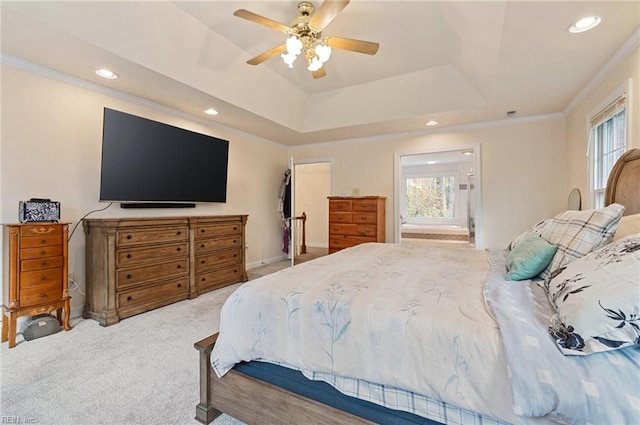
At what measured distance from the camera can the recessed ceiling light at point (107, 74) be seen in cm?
268

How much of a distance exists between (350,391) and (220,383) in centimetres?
69

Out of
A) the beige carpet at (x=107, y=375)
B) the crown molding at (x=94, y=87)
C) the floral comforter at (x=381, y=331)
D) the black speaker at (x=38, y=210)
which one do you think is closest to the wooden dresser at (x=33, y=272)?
the black speaker at (x=38, y=210)

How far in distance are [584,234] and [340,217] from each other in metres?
3.48

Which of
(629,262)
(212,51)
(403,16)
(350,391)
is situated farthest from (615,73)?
(212,51)

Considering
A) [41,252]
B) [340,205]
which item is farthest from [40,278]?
[340,205]

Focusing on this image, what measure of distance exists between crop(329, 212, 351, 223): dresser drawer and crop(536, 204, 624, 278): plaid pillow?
321 cm

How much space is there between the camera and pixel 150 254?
10.0 feet

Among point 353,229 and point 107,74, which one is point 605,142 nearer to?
point 353,229

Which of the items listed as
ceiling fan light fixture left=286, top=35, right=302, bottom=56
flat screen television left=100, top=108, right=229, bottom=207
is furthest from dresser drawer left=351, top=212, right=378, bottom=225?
ceiling fan light fixture left=286, top=35, right=302, bottom=56

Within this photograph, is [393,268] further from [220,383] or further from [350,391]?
[220,383]

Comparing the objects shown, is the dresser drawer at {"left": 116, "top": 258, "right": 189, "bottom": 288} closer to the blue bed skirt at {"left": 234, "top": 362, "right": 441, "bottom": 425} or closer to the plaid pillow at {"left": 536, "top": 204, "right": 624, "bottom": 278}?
the blue bed skirt at {"left": 234, "top": 362, "right": 441, "bottom": 425}

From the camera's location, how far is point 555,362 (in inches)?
31.4

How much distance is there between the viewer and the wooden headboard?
1.87m

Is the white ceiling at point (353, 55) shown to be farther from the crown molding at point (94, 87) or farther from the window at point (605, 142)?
the window at point (605, 142)
